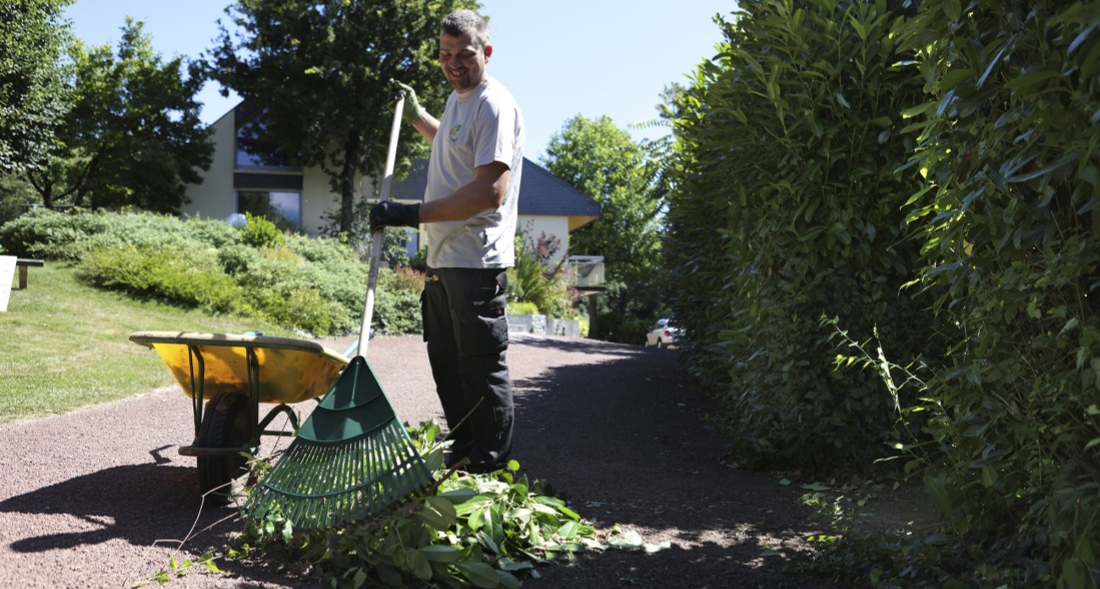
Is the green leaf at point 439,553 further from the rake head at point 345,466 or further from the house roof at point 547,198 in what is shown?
the house roof at point 547,198

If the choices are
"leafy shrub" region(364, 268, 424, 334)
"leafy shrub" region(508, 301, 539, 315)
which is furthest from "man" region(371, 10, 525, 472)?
"leafy shrub" region(508, 301, 539, 315)

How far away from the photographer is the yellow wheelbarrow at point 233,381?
11.5 ft

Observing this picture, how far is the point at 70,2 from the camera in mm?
21891

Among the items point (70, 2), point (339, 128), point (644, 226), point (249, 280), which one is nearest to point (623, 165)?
point (644, 226)

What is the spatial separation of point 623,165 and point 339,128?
30625mm

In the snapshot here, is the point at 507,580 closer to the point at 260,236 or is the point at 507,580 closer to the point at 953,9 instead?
the point at 953,9

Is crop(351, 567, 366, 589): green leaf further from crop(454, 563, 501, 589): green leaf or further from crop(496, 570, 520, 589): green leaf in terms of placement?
crop(496, 570, 520, 589): green leaf

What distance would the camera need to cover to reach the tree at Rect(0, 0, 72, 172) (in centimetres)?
2025

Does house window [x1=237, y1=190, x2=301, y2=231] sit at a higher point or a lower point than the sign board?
higher

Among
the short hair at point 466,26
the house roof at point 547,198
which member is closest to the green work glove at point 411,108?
the short hair at point 466,26

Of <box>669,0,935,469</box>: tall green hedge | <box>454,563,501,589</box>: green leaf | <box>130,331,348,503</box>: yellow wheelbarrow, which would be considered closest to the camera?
<box>454,563,501,589</box>: green leaf

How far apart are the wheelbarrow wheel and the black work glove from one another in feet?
3.30

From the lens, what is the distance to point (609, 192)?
54.7 meters

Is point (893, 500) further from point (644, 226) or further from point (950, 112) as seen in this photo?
point (644, 226)
